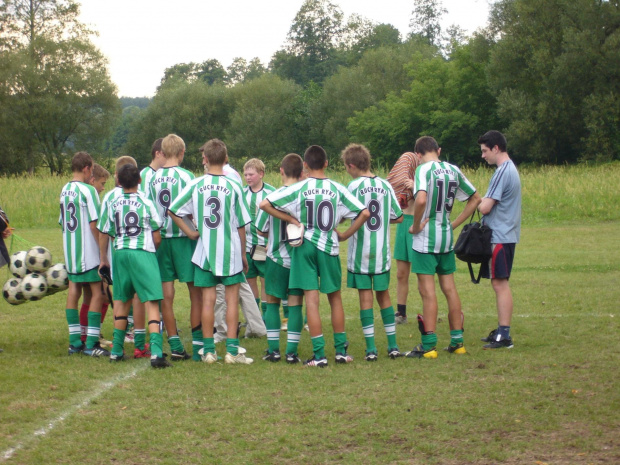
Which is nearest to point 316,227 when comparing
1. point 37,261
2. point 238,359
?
point 238,359

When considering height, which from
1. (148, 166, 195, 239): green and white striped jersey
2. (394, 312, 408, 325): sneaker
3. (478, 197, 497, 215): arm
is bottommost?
(394, 312, 408, 325): sneaker

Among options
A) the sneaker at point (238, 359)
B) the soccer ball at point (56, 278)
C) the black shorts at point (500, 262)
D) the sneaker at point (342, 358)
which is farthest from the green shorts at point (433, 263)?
the soccer ball at point (56, 278)

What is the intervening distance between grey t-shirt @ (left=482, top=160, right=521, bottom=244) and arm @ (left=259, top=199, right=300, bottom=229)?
2097 mm

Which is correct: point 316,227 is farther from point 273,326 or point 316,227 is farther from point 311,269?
point 273,326

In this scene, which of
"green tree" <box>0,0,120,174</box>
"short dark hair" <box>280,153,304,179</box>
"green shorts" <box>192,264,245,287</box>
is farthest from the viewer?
"green tree" <box>0,0,120,174</box>

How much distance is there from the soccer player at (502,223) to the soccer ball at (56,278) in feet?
14.2

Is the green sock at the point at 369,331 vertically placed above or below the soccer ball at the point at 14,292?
below

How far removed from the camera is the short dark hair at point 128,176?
6.86m

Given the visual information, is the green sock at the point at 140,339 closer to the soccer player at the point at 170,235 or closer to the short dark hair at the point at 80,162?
the soccer player at the point at 170,235

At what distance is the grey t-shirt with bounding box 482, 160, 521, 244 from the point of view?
7320mm

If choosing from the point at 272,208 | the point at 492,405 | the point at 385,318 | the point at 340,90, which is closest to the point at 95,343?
the point at 272,208

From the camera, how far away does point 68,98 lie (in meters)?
53.8

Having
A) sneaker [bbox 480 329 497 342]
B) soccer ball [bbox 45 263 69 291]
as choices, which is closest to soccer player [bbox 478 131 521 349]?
sneaker [bbox 480 329 497 342]

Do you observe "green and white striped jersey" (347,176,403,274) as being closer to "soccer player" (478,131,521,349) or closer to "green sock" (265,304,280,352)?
"green sock" (265,304,280,352)
